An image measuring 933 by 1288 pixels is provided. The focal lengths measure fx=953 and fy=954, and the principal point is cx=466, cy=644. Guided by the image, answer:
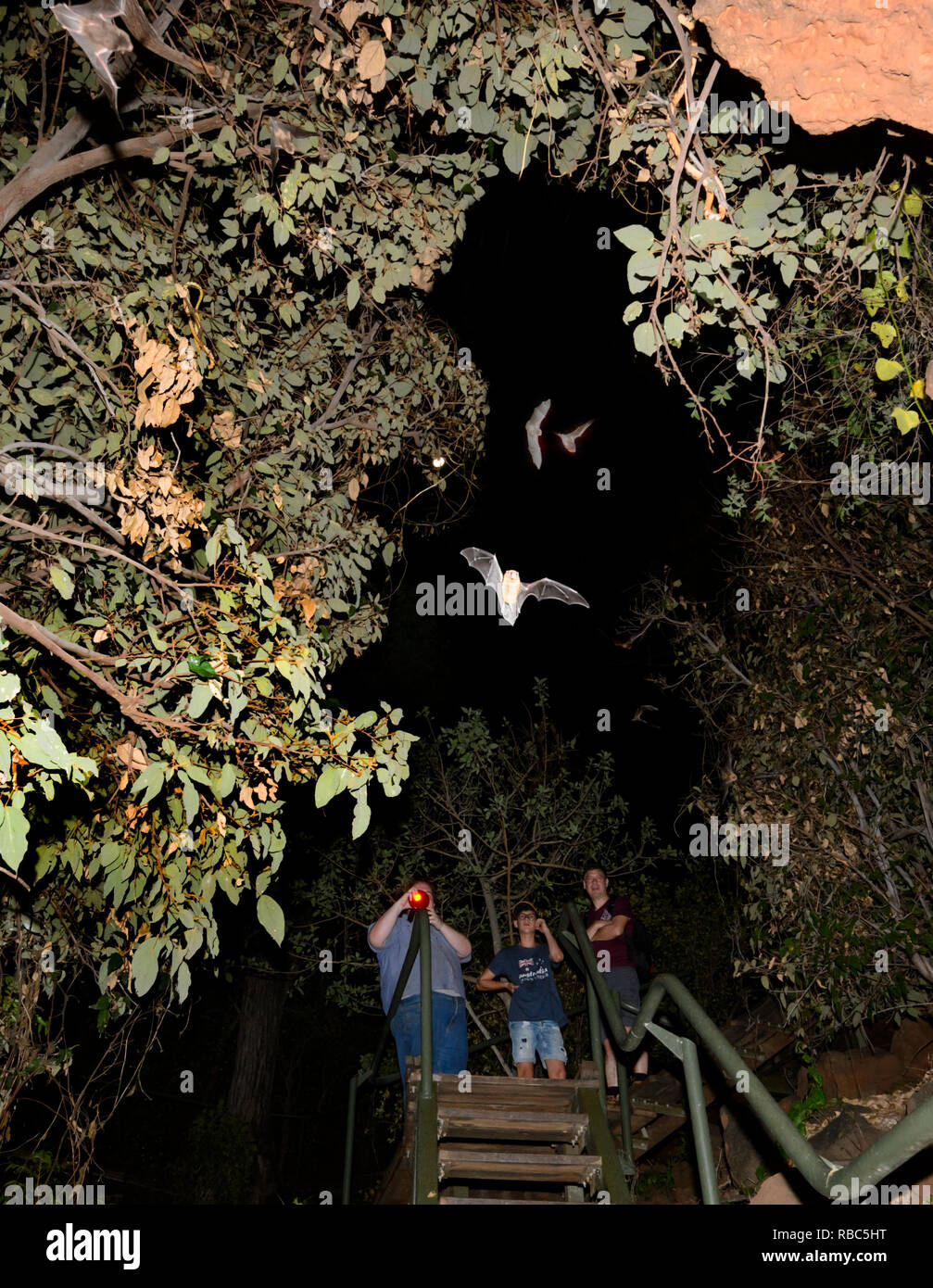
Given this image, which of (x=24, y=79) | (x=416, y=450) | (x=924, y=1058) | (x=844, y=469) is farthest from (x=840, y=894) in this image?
(x=24, y=79)

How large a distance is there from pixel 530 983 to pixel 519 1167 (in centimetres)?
216

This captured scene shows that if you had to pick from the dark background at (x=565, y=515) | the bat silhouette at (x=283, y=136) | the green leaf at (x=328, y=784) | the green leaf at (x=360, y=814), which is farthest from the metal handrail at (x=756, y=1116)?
the dark background at (x=565, y=515)

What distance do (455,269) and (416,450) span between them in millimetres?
Result: 2388

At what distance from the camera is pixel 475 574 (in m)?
18.0

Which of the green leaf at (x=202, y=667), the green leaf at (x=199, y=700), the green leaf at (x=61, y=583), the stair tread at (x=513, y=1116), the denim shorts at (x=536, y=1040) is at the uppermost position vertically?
the green leaf at (x=61, y=583)

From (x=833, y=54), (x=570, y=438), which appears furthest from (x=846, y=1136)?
(x=570, y=438)

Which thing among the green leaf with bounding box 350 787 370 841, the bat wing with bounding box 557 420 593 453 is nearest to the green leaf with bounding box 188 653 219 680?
the green leaf with bounding box 350 787 370 841

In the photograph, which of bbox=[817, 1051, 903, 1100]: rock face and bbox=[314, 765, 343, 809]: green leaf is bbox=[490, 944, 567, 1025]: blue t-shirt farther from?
bbox=[314, 765, 343, 809]: green leaf

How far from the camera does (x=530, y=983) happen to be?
6.38 metres

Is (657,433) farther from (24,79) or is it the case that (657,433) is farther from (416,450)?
(24,79)

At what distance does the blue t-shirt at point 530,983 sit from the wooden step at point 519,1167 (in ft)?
6.65

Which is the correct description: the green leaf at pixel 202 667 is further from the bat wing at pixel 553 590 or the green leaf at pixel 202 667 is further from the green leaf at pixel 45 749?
the bat wing at pixel 553 590

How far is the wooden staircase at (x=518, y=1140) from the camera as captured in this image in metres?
4.18
